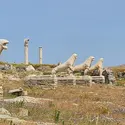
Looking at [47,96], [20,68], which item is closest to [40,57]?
[20,68]

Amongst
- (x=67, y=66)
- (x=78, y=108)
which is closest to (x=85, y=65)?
(x=67, y=66)

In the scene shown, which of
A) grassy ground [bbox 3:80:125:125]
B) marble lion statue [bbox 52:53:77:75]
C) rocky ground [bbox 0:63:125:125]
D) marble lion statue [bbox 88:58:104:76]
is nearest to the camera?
rocky ground [bbox 0:63:125:125]

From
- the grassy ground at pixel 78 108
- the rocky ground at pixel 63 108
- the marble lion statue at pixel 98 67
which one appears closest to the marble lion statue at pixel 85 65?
the marble lion statue at pixel 98 67

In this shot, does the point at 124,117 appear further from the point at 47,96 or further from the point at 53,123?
the point at 47,96

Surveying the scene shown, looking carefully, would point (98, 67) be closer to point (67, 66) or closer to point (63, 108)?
point (67, 66)

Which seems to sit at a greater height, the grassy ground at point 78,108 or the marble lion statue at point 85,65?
the marble lion statue at point 85,65

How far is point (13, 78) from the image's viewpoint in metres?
35.8

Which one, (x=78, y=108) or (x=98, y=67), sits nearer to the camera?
(x=78, y=108)

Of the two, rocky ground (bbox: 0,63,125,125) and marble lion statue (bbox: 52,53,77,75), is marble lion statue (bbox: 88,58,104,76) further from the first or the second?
rocky ground (bbox: 0,63,125,125)

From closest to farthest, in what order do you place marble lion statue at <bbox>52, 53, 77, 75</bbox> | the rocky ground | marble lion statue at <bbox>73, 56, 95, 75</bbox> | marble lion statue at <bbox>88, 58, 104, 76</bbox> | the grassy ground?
the rocky ground
the grassy ground
marble lion statue at <bbox>52, 53, 77, 75</bbox>
marble lion statue at <bbox>73, 56, 95, 75</bbox>
marble lion statue at <bbox>88, 58, 104, 76</bbox>

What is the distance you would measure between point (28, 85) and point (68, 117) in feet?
56.5

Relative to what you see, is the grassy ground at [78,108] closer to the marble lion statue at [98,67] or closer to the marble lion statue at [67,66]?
the marble lion statue at [67,66]

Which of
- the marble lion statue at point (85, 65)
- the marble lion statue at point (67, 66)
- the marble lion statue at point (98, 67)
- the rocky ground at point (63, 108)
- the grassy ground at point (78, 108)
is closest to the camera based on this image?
the rocky ground at point (63, 108)

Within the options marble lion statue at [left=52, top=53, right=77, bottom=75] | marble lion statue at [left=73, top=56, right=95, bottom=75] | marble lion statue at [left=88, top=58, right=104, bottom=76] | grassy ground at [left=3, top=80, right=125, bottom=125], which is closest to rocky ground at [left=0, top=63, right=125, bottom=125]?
grassy ground at [left=3, top=80, right=125, bottom=125]
